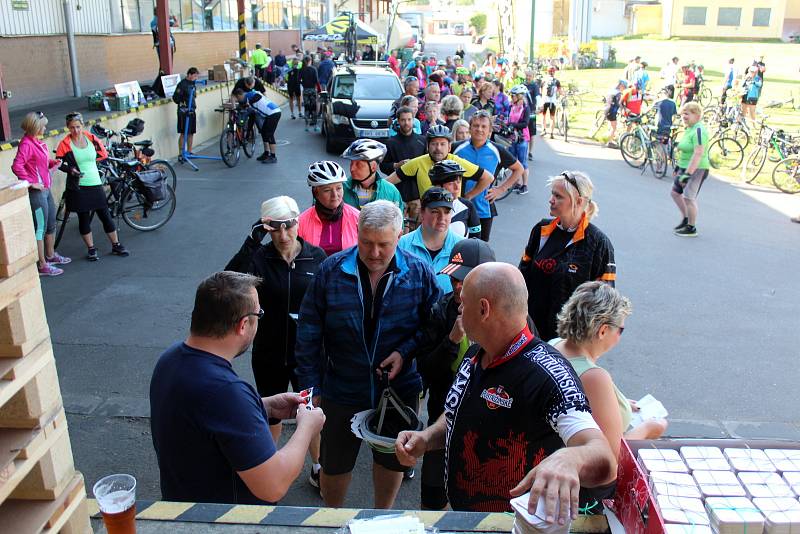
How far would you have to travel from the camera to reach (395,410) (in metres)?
3.86

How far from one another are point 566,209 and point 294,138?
15.9 metres

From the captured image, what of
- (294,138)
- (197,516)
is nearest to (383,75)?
(294,138)

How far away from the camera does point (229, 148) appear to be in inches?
612

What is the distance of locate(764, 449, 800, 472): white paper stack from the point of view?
2182 millimetres

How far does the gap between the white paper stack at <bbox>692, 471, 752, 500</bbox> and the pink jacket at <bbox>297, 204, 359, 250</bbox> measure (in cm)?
341

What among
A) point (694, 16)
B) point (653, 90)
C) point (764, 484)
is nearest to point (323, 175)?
point (764, 484)

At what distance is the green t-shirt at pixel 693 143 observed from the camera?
34.4ft

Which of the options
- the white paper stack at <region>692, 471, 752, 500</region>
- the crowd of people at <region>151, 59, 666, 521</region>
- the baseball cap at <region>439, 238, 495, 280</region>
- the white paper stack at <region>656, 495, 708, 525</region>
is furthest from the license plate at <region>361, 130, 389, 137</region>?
the white paper stack at <region>656, 495, 708, 525</region>

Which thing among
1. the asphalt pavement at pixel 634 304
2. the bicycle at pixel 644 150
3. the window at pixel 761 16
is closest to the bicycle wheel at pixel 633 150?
the bicycle at pixel 644 150

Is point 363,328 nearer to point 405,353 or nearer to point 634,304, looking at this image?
point 405,353

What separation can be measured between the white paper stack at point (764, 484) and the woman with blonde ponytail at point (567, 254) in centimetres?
273

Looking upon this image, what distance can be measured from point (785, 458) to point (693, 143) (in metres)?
9.32

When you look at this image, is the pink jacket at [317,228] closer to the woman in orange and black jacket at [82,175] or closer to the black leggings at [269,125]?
the woman in orange and black jacket at [82,175]

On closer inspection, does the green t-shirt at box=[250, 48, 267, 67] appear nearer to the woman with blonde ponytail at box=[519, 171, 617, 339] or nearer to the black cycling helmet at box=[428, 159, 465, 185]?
the black cycling helmet at box=[428, 159, 465, 185]
